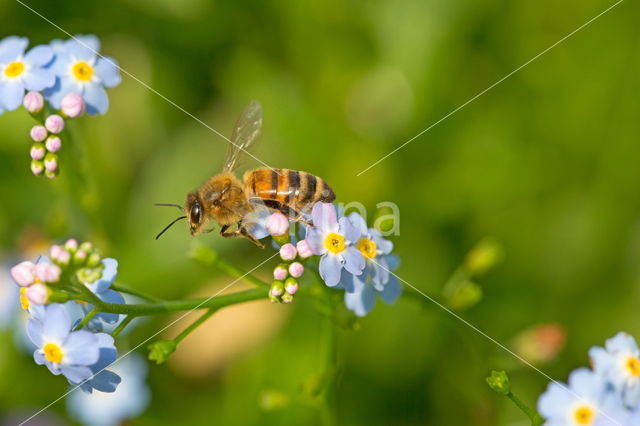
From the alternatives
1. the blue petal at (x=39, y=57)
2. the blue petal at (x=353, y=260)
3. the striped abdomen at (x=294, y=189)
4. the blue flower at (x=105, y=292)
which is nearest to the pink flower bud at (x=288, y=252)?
the blue petal at (x=353, y=260)

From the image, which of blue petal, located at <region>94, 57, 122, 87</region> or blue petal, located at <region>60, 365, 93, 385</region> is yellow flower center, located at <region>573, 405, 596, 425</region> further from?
blue petal, located at <region>94, 57, 122, 87</region>

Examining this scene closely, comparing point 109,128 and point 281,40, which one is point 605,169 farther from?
point 109,128

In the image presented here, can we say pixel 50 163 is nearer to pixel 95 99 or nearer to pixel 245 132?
pixel 95 99

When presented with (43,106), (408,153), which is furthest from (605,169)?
(43,106)

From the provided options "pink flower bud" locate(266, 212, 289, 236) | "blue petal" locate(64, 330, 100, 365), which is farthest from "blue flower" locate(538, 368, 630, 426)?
"blue petal" locate(64, 330, 100, 365)

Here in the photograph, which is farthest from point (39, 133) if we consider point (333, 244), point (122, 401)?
point (122, 401)
